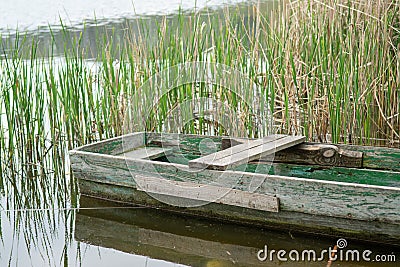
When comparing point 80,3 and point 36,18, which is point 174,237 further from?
point 80,3

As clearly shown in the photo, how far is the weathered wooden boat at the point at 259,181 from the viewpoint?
112 inches

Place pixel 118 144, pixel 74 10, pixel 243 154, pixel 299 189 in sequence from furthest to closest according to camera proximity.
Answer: pixel 74 10
pixel 118 144
pixel 243 154
pixel 299 189

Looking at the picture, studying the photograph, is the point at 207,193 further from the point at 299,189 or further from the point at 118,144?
the point at 118,144

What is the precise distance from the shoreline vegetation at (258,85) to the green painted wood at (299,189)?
0.52 meters

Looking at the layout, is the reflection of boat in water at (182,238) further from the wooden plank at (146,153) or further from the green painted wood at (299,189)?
the wooden plank at (146,153)

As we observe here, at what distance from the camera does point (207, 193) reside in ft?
10.5

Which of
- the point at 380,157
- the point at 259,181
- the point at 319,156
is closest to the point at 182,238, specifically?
the point at 259,181

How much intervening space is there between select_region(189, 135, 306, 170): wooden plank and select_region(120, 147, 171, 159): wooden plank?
557 mm

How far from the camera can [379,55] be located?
3.72 meters

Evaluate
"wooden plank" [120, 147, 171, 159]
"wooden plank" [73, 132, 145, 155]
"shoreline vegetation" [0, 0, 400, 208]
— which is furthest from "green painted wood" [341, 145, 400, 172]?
"wooden plank" [73, 132, 145, 155]

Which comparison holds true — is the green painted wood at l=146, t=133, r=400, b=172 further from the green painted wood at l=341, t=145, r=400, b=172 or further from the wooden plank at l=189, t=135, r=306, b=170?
the wooden plank at l=189, t=135, r=306, b=170

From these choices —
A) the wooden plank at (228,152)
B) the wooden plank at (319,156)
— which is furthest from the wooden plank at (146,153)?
the wooden plank at (319,156)
